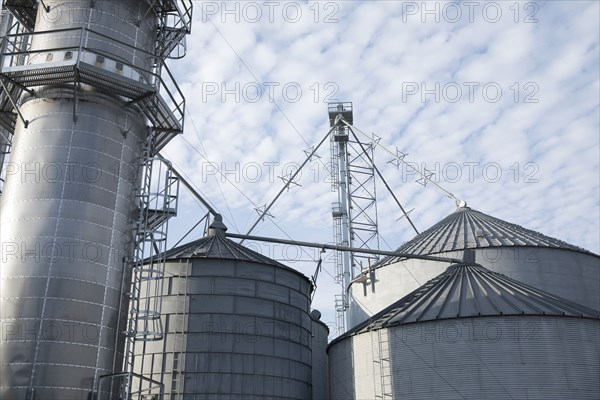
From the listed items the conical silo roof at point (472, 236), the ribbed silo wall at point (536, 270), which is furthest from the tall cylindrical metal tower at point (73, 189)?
the conical silo roof at point (472, 236)

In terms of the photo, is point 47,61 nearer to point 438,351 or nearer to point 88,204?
point 88,204

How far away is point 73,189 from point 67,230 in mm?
1200

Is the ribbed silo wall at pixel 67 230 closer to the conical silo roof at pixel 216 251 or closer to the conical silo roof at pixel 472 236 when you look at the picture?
the conical silo roof at pixel 216 251

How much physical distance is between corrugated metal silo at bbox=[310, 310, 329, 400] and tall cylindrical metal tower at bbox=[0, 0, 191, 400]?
14235 mm

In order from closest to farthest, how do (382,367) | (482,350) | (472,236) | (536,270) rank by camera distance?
(482,350) → (382,367) → (536,270) → (472,236)

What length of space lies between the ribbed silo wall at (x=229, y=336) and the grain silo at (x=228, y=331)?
0.03m

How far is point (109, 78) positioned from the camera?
658 inches

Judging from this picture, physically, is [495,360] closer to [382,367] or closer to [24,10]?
[382,367]

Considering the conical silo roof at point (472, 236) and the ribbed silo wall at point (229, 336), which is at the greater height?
the conical silo roof at point (472, 236)

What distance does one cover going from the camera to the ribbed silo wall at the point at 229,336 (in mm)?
20547

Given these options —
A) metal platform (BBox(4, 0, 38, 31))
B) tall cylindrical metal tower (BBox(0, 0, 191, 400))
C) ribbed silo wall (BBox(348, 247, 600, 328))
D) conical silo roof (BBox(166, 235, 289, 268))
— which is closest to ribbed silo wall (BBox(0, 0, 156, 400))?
tall cylindrical metal tower (BBox(0, 0, 191, 400))

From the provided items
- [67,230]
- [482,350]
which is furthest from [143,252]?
[482,350]

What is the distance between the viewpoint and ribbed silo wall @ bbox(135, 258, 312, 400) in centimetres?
2055

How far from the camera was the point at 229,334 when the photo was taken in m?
21.4
